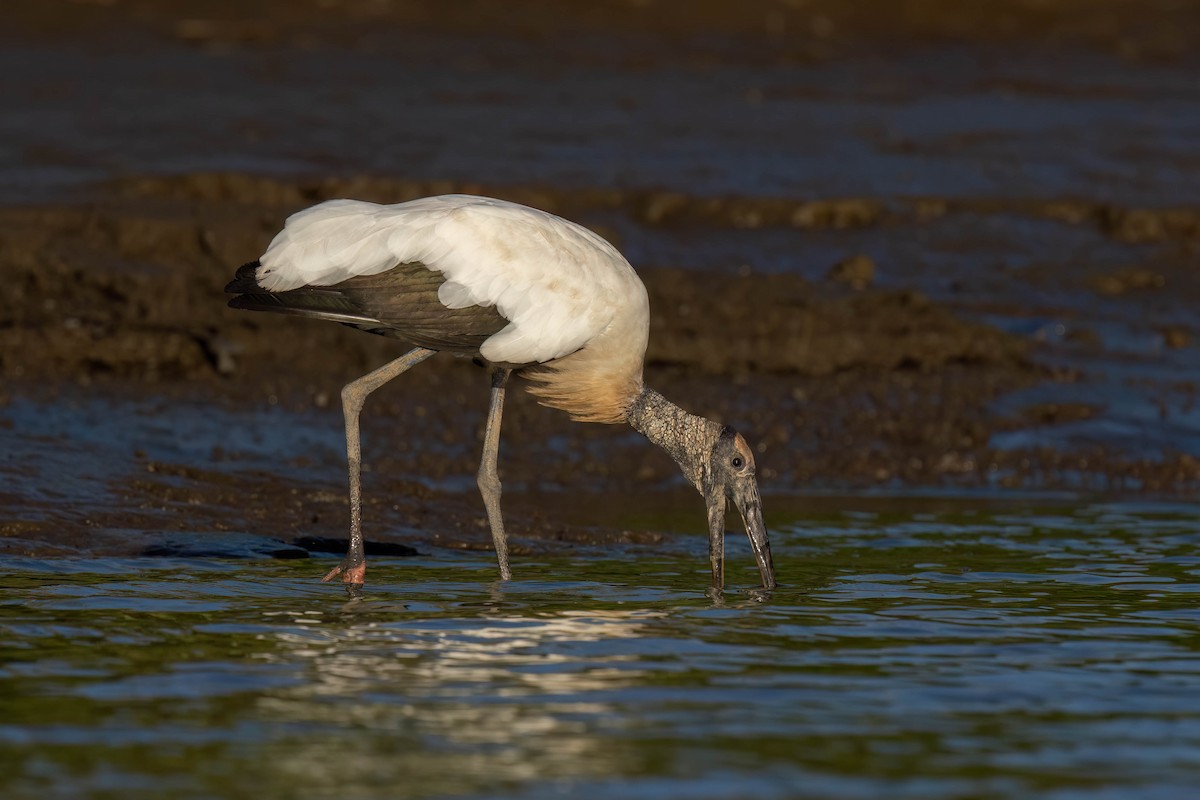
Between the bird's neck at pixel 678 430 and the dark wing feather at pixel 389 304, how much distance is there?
939mm

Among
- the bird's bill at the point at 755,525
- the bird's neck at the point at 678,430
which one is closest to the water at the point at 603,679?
the bird's bill at the point at 755,525

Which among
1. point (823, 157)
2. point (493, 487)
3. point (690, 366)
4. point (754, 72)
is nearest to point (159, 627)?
point (493, 487)

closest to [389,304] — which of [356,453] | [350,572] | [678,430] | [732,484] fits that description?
[356,453]

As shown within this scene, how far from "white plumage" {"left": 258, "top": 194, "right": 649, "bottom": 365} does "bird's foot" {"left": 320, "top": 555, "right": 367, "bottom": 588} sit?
854 millimetres

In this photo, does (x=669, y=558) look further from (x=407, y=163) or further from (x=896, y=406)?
(x=407, y=163)

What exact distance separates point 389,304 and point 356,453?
32.3 inches

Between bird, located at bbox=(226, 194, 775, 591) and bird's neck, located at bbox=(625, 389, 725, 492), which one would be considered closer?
bird, located at bbox=(226, 194, 775, 591)

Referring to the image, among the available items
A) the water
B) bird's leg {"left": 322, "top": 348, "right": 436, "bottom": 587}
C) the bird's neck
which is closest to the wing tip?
bird's leg {"left": 322, "top": 348, "right": 436, "bottom": 587}

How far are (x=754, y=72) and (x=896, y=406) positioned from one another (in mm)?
6000

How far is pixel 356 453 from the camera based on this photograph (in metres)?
7.15

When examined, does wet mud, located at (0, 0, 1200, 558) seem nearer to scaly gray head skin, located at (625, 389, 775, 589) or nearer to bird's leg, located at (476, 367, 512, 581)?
bird's leg, located at (476, 367, 512, 581)

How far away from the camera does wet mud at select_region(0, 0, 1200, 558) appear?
29.9 feet

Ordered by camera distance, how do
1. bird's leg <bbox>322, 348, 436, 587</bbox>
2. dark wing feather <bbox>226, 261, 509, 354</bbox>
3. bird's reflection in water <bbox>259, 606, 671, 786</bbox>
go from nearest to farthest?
bird's reflection in water <bbox>259, 606, 671, 786</bbox> → dark wing feather <bbox>226, 261, 509, 354</bbox> → bird's leg <bbox>322, 348, 436, 587</bbox>

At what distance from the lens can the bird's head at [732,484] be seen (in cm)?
686
